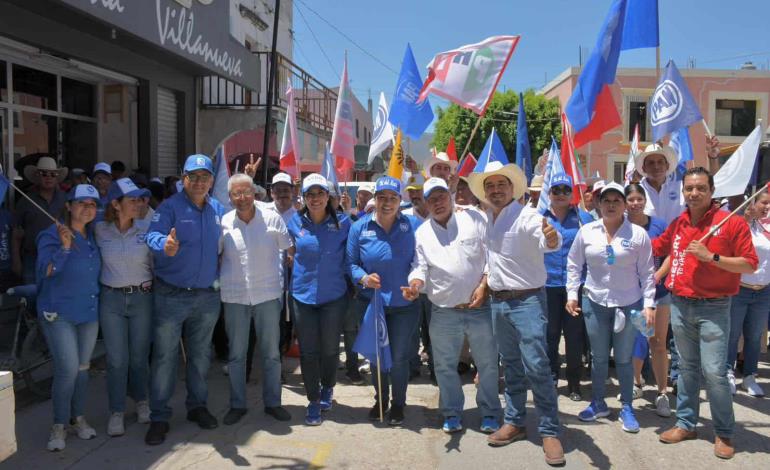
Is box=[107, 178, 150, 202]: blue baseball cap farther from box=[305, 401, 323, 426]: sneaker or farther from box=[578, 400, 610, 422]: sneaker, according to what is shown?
box=[578, 400, 610, 422]: sneaker

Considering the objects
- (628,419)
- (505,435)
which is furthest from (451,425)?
(628,419)

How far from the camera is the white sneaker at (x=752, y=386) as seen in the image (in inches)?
217

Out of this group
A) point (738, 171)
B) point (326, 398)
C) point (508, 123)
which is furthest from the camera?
point (508, 123)

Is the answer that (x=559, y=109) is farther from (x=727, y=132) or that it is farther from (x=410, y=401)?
(x=410, y=401)

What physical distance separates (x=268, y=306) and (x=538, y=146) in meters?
28.8

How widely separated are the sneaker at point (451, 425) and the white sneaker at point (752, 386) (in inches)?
115

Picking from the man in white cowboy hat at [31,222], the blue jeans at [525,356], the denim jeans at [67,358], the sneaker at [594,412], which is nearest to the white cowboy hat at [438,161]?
the blue jeans at [525,356]

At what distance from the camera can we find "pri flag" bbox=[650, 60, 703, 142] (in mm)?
6277

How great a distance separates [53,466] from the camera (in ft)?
13.0

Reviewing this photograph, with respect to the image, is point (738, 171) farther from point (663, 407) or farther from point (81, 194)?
point (81, 194)

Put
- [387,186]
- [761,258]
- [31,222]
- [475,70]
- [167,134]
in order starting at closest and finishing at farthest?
[387,186]
[761,258]
[31,222]
[475,70]
[167,134]

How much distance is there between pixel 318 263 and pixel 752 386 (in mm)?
4178

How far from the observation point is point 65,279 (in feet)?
13.6

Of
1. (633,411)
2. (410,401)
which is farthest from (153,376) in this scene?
(633,411)
